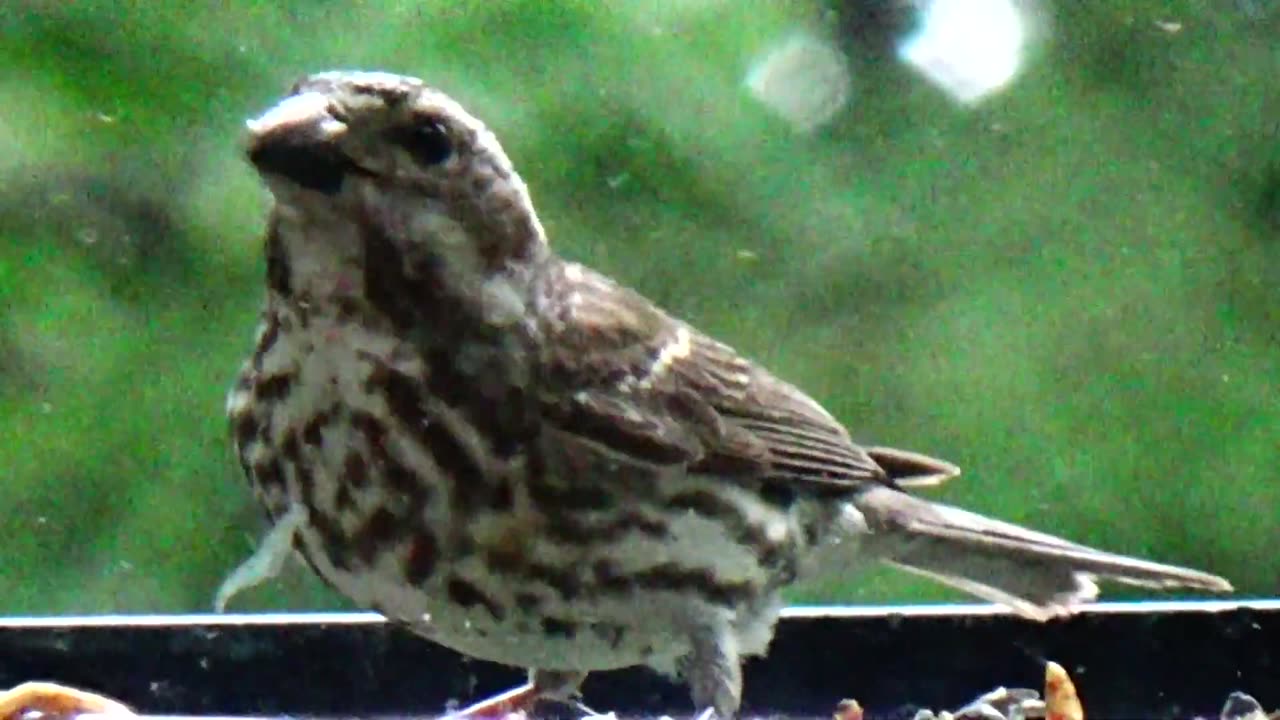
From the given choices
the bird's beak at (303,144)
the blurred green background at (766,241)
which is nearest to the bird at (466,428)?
the bird's beak at (303,144)

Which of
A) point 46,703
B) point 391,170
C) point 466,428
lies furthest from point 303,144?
point 46,703

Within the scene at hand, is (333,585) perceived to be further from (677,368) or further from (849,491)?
(849,491)

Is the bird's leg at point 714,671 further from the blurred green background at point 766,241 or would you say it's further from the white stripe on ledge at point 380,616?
the blurred green background at point 766,241

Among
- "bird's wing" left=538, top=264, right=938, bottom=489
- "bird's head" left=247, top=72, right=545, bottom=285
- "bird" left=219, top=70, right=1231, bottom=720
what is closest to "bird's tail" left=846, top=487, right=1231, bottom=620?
"bird's wing" left=538, top=264, right=938, bottom=489

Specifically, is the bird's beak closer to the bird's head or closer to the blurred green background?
the bird's head

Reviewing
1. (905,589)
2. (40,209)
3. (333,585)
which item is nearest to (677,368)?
(333,585)

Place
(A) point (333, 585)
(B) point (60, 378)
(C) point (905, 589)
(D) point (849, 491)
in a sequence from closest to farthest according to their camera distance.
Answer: (A) point (333, 585) < (D) point (849, 491) < (B) point (60, 378) < (C) point (905, 589)
